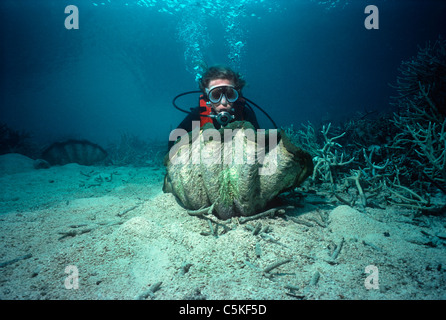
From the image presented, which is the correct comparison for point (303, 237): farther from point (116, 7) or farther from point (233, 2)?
point (116, 7)

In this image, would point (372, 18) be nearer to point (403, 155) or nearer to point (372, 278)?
point (403, 155)

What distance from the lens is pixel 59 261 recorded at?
166 cm

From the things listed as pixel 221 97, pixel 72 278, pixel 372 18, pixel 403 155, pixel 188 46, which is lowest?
pixel 72 278

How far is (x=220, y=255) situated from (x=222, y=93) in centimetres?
277

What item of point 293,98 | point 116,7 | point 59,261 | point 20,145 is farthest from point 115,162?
point 293,98

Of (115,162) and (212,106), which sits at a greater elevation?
(212,106)

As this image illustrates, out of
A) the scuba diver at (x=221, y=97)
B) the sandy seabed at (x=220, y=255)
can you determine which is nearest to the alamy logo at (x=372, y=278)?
the sandy seabed at (x=220, y=255)

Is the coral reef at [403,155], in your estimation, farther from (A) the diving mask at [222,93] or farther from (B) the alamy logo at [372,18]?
(A) the diving mask at [222,93]

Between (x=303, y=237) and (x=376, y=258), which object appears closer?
(x=376, y=258)

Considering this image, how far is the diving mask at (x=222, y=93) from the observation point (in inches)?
135

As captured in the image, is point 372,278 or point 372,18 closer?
point 372,278

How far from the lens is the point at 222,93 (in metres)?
3.46

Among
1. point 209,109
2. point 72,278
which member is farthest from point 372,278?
point 209,109
